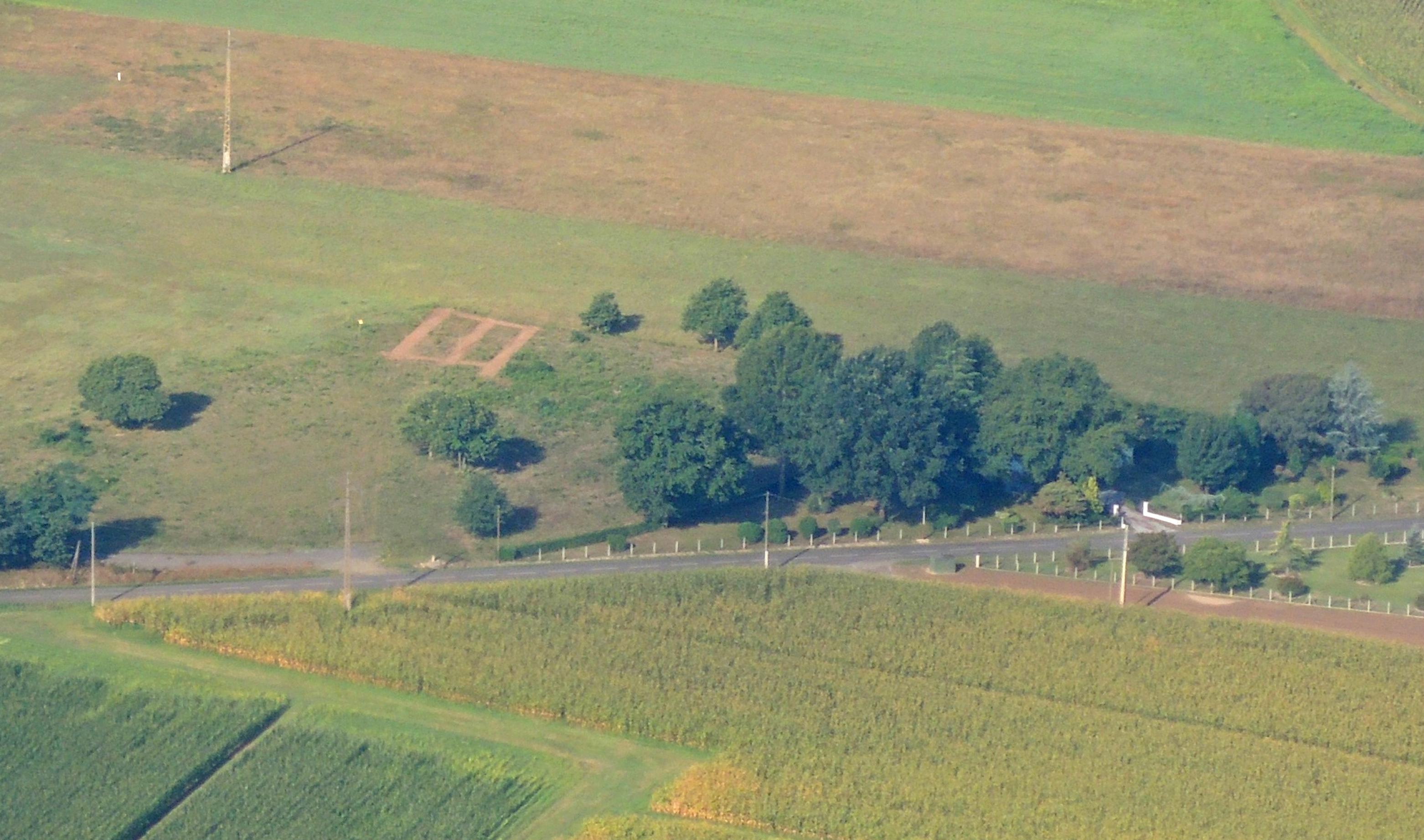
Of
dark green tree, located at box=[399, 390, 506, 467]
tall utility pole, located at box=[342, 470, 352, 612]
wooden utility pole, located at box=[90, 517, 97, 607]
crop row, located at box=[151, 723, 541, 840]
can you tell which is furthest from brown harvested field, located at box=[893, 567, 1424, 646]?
wooden utility pole, located at box=[90, 517, 97, 607]

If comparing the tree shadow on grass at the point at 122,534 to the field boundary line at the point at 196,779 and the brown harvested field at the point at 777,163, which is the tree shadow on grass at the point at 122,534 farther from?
the brown harvested field at the point at 777,163

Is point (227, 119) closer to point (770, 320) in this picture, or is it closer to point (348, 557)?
point (770, 320)

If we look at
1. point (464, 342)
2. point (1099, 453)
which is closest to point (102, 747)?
point (464, 342)

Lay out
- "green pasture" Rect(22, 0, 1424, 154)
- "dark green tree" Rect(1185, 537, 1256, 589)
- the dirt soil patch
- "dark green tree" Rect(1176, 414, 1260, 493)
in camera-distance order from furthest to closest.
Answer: "green pasture" Rect(22, 0, 1424, 154) < the dirt soil patch < "dark green tree" Rect(1176, 414, 1260, 493) < "dark green tree" Rect(1185, 537, 1256, 589)

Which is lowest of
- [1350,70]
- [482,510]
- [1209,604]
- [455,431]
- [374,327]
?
[1209,604]

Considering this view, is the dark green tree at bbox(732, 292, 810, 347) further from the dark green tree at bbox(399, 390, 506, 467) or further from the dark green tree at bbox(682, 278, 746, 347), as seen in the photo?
the dark green tree at bbox(399, 390, 506, 467)
